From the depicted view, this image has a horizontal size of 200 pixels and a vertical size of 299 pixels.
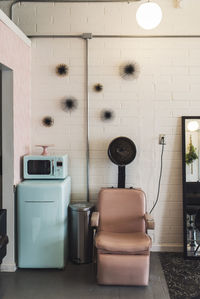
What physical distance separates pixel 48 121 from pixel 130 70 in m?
1.25

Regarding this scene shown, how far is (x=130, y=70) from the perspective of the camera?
406cm

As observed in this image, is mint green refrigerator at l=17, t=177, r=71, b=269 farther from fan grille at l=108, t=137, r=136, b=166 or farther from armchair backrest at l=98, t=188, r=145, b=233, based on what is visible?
fan grille at l=108, t=137, r=136, b=166

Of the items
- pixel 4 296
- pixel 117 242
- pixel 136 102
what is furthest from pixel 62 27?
pixel 4 296

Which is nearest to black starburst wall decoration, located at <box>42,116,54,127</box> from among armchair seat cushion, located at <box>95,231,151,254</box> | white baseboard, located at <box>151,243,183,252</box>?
armchair seat cushion, located at <box>95,231,151,254</box>

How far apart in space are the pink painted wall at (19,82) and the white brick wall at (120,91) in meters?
0.15

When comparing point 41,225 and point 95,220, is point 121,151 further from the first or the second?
point 41,225

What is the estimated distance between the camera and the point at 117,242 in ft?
10.5

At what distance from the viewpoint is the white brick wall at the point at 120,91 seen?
13.3ft

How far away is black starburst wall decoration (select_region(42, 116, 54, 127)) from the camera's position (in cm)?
413

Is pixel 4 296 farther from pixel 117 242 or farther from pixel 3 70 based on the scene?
pixel 3 70

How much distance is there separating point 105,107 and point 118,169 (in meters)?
0.83

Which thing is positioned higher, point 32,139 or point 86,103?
point 86,103

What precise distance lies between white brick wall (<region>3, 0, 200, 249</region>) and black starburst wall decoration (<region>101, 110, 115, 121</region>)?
54 millimetres

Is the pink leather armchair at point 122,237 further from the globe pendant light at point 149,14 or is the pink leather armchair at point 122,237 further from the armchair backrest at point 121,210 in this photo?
the globe pendant light at point 149,14
